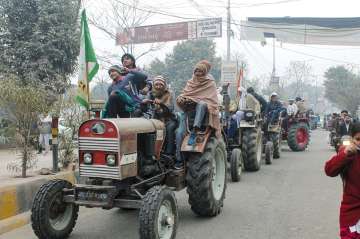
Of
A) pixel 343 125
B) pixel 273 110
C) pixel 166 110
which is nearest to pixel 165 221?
pixel 166 110

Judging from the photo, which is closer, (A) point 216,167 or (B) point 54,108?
(A) point 216,167

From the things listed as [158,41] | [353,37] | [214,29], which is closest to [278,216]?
[353,37]

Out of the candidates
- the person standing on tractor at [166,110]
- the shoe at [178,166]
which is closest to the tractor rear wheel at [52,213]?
the shoe at [178,166]

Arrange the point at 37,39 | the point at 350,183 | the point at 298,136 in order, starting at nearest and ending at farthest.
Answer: the point at 350,183 → the point at 37,39 → the point at 298,136

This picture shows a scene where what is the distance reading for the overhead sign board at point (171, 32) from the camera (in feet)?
88.5

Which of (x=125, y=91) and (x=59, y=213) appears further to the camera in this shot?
(x=125, y=91)

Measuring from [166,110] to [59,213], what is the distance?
2.04 meters

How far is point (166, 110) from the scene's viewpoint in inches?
274

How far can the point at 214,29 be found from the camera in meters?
26.8

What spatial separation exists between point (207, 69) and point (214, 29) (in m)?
19.8

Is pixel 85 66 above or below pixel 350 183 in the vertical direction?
above

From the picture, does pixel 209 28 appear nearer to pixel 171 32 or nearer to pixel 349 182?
pixel 171 32

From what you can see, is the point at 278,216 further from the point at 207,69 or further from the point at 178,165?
the point at 207,69

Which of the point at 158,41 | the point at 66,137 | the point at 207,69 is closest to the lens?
the point at 207,69
